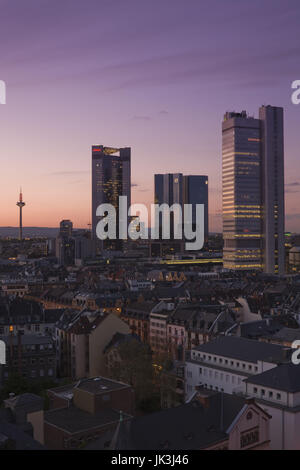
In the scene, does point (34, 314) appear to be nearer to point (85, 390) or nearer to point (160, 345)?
point (160, 345)

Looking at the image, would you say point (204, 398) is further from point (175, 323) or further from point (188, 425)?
point (175, 323)

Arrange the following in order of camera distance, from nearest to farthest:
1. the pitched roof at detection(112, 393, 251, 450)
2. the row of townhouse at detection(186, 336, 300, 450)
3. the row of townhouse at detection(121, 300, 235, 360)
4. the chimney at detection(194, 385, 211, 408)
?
the pitched roof at detection(112, 393, 251, 450) < the chimney at detection(194, 385, 211, 408) < the row of townhouse at detection(186, 336, 300, 450) < the row of townhouse at detection(121, 300, 235, 360)

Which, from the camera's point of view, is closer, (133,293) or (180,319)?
(180,319)

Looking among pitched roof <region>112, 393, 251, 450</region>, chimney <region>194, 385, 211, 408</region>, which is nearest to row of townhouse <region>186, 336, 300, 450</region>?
pitched roof <region>112, 393, 251, 450</region>

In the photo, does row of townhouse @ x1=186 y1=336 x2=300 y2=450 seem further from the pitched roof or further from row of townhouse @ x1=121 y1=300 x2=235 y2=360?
row of townhouse @ x1=121 y1=300 x2=235 y2=360

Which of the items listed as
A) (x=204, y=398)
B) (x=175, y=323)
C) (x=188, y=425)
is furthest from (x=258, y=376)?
(x=175, y=323)

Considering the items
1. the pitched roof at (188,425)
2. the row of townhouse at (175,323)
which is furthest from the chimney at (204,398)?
the row of townhouse at (175,323)

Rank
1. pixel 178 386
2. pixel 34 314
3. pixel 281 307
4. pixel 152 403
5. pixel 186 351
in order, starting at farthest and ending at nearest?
1. pixel 281 307
2. pixel 34 314
3. pixel 186 351
4. pixel 178 386
5. pixel 152 403
